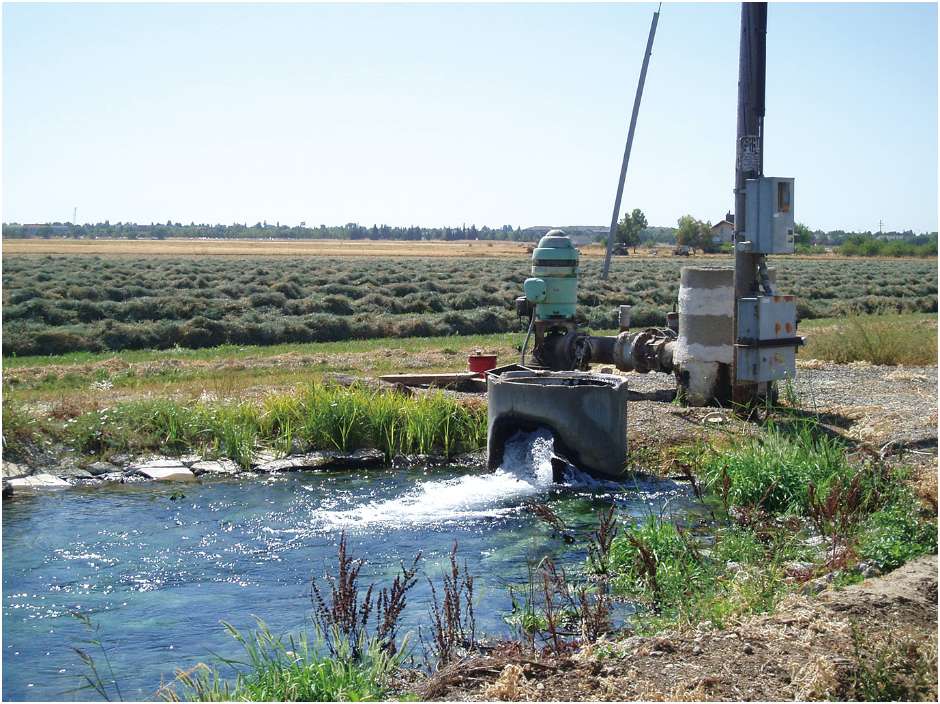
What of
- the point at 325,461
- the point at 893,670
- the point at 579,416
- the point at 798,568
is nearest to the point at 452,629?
the point at 893,670

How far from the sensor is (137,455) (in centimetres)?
1291

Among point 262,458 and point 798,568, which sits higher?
point 798,568

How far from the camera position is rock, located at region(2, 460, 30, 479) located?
1206 centimetres

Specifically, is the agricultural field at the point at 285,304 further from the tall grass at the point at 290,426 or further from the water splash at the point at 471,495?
the water splash at the point at 471,495

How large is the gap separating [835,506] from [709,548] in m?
1.05

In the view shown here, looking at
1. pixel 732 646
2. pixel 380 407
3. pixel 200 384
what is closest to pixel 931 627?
pixel 732 646

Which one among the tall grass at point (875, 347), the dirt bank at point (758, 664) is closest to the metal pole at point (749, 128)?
the tall grass at point (875, 347)

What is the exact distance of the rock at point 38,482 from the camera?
11852 millimetres

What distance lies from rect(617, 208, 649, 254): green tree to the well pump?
103 meters

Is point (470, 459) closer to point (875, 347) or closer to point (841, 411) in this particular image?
point (841, 411)

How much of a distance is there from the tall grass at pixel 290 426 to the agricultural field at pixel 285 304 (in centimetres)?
509

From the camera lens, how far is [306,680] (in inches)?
221

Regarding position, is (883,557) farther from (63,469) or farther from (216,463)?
(63,469)

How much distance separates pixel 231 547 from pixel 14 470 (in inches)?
159
